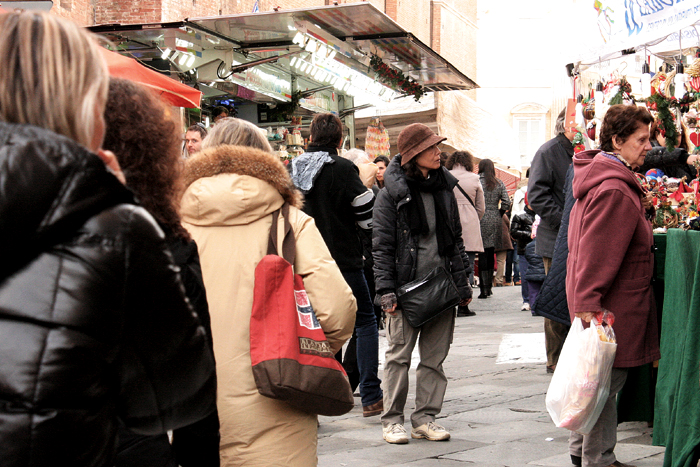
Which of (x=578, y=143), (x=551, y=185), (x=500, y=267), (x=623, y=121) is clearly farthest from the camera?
(x=500, y=267)

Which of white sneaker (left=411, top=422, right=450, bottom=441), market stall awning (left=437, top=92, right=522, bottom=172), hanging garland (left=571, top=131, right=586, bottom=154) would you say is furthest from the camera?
market stall awning (left=437, top=92, right=522, bottom=172)

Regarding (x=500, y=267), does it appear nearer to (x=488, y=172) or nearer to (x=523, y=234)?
(x=488, y=172)

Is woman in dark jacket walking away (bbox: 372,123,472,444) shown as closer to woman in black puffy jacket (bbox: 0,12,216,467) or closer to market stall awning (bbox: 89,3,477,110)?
woman in black puffy jacket (bbox: 0,12,216,467)

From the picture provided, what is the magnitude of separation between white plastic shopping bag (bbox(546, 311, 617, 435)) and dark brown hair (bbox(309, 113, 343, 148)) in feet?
7.86

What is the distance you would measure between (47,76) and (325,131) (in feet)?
14.7

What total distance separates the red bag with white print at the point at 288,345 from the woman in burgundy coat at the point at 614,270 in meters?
1.72

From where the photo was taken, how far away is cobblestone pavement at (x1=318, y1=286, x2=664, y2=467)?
5020 millimetres

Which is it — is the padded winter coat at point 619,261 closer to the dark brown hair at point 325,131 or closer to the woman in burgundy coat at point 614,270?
the woman in burgundy coat at point 614,270

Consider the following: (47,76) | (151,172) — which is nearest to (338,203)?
(151,172)

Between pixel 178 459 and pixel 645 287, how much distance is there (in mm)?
2763

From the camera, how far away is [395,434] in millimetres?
5445

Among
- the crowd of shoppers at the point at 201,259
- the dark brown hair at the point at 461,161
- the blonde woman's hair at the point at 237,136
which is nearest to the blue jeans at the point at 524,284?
the dark brown hair at the point at 461,161

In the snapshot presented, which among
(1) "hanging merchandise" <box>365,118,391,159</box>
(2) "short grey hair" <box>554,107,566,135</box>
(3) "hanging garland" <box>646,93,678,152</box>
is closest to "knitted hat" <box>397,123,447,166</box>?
(3) "hanging garland" <box>646,93,678,152</box>

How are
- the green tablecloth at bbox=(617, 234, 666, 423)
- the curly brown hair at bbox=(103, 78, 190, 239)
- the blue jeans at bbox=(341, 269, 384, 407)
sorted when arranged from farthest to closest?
the blue jeans at bbox=(341, 269, 384, 407) → the green tablecloth at bbox=(617, 234, 666, 423) → the curly brown hair at bbox=(103, 78, 190, 239)
